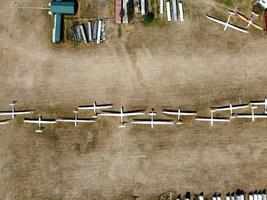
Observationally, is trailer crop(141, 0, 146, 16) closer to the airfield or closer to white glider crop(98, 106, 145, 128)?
the airfield

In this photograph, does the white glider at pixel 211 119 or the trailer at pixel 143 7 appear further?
the trailer at pixel 143 7

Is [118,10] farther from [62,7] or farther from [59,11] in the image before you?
[59,11]

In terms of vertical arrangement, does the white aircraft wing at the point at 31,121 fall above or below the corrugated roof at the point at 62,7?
below

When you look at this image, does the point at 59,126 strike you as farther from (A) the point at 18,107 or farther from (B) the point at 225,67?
(B) the point at 225,67

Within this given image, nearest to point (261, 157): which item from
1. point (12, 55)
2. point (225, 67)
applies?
point (225, 67)

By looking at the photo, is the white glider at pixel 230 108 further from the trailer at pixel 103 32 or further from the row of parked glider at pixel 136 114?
the trailer at pixel 103 32

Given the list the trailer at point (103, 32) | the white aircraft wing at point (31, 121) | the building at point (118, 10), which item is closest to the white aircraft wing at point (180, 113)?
the trailer at point (103, 32)

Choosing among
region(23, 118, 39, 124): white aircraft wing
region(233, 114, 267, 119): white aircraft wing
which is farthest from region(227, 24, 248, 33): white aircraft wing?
region(23, 118, 39, 124): white aircraft wing
